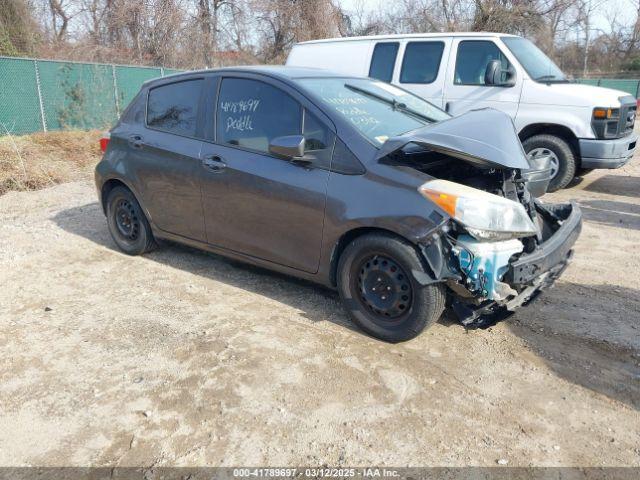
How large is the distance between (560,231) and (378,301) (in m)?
1.39

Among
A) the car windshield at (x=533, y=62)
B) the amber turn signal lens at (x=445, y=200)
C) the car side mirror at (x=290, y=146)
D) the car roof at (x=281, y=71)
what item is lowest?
the amber turn signal lens at (x=445, y=200)

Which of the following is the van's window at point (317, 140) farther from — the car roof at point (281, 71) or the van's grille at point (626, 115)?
the van's grille at point (626, 115)

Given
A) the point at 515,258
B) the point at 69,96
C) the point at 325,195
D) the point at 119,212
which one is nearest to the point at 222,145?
the point at 325,195

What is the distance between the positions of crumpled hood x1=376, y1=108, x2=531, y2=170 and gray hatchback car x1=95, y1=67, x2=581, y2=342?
1 centimetres

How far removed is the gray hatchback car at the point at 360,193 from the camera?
3.24 meters

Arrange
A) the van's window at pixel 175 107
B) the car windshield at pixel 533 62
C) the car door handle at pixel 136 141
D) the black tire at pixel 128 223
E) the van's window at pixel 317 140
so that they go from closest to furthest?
the van's window at pixel 317 140 → the van's window at pixel 175 107 → the car door handle at pixel 136 141 → the black tire at pixel 128 223 → the car windshield at pixel 533 62

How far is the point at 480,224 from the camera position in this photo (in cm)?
319

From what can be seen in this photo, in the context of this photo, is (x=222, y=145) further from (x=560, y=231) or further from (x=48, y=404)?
(x=560, y=231)

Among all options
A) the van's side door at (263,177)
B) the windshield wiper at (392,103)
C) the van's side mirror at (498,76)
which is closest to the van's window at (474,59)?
the van's side mirror at (498,76)

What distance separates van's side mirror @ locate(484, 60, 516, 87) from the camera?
293 inches

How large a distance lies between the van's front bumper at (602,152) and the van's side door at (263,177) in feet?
17.2

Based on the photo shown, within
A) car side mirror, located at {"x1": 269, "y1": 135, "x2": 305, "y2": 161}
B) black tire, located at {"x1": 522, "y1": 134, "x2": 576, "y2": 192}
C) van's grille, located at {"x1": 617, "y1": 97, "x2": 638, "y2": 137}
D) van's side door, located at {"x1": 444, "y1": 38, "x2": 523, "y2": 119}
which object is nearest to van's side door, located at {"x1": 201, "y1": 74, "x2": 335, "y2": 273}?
car side mirror, located at {"x1": 269, "y1": 135, "x2": 305, "y2": 161}

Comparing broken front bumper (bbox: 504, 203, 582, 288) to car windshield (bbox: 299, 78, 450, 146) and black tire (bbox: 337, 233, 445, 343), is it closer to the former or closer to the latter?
black tire (bbox: 337, 233, 445, 343)

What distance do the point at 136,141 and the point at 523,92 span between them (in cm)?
547
